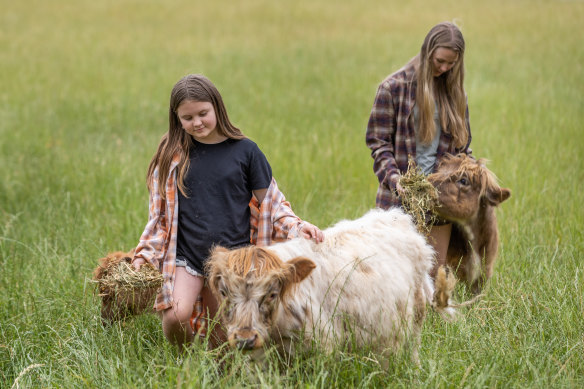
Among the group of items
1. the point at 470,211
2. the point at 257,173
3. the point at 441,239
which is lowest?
the point at 441,239

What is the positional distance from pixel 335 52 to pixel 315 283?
39.6 ft

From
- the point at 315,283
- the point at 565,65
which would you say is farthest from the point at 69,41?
the point at 315,283

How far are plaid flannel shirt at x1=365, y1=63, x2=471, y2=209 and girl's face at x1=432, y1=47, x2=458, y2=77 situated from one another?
203 mm

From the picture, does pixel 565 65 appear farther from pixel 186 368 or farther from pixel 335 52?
pixel 186 368

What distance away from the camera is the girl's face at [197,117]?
389 centimetres

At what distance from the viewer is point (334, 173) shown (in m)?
7.88

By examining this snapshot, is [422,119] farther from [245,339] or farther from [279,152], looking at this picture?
[279,152]

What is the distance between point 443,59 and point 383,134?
732mm

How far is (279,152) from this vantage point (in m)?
8.28

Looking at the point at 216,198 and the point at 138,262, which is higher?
the point at 216,198

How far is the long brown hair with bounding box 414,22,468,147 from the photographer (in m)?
4.62

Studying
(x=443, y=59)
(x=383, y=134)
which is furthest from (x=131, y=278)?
(x=443, y=59)

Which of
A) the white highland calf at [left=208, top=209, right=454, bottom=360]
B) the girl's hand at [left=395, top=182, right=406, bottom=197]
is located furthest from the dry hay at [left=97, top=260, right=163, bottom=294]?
the girl's hand at [left=395, top=182, right=406, bottom=197]

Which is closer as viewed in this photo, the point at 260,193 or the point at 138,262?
the point at 138,262
